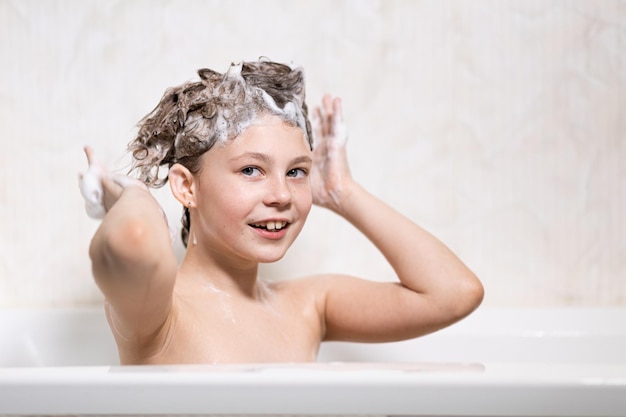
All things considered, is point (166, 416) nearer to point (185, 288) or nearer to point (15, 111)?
point (185, 288)

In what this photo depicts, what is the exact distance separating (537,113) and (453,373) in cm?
100

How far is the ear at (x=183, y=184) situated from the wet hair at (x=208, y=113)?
14mm

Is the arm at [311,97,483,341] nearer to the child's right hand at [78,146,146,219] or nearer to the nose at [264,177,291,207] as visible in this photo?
the nose at [264,177,291,207]

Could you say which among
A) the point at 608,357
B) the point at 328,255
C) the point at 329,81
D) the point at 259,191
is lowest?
the point at 608,357

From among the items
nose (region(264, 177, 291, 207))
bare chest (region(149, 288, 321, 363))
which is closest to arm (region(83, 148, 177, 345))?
bare chest (region(149, 288, 321, 363))

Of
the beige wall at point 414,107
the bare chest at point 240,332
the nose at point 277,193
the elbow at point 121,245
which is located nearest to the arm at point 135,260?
the elbow at point 121,245

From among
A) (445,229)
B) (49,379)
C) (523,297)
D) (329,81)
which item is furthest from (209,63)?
(49,379)

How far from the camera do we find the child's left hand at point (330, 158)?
1374 mm

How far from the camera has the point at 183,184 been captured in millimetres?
1166

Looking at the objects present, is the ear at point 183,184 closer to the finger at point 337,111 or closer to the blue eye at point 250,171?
the blue eye at point 250,171

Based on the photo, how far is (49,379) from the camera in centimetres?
87

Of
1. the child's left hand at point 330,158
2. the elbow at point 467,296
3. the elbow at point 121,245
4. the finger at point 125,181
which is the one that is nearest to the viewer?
the elbow at point 121,245

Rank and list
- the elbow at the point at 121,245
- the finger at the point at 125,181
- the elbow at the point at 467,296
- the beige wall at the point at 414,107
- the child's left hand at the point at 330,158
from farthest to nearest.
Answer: the beige wall at the point at 414,107 → the child's left hand at the point at 330,158 → the elbow at the point at 467,296 → the finger at the point at 125,181 → the elbow at the point at 121,245

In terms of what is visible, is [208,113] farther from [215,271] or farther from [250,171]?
[215,271]
